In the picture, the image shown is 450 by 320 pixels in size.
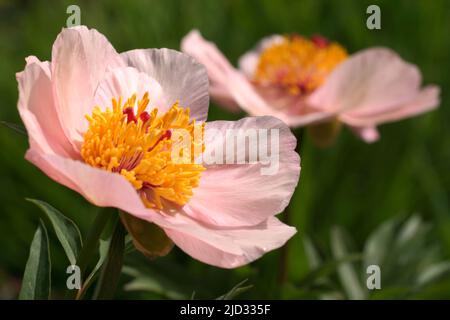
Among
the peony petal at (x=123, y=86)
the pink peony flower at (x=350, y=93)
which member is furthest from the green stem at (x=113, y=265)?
the pink peony flower at (x=350, y=93)

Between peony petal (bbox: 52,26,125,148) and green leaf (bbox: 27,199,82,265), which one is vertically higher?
peony petal (bbox: 52,26,125,148)

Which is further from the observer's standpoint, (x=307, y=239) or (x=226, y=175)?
(x=307, y=239)

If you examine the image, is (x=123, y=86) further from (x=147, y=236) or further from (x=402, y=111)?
(x=402, y=111)

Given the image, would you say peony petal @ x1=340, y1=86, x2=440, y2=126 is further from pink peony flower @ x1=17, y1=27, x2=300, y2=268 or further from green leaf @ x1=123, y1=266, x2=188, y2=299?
pink peony flower @ x1=17, y1=27, x2=300, y2=268

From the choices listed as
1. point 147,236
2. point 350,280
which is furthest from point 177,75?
Result: point 350,280

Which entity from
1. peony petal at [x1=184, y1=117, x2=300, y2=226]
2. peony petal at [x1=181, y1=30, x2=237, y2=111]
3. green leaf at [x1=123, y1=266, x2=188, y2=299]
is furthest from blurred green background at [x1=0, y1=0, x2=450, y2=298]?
peony petal at [x1=184, y1=117, x2=300, y2=226]

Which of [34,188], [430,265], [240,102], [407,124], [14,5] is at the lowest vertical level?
[430,265]

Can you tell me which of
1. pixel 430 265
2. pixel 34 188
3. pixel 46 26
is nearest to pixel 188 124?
pixel 430 265
